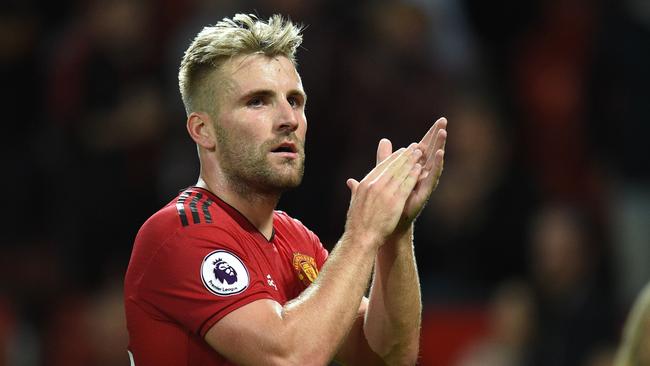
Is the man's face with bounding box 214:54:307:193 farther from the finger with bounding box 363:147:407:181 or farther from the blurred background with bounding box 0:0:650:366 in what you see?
the blurred background with bounding box 0:0:650:366

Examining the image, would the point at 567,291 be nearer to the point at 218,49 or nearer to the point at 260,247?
the point at 260,247

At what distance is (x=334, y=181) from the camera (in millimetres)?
8680

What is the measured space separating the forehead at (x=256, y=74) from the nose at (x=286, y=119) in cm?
7

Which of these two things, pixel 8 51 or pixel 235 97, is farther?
pixel 8 51

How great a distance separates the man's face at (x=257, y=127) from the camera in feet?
14.2

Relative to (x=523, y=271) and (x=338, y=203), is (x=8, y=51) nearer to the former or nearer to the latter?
(x=338, y=203)

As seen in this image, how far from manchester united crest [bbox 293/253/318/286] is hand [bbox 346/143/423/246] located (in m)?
0.43

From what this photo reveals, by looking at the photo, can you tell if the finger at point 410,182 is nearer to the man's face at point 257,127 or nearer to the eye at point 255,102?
the man's face at point 257,127

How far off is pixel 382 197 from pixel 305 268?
0.56 metres

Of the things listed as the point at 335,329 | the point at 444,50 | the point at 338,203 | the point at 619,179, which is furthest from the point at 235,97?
the point at 619,179

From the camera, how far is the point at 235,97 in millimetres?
4336

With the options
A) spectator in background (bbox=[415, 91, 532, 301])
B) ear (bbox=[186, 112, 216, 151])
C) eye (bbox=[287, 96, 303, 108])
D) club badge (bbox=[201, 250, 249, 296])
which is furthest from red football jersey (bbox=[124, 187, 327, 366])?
spectator in background (bbox=[415, 91, 532, 301])

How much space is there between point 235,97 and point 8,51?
550cm

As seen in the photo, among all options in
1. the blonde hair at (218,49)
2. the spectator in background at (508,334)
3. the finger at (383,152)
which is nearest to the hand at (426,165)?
the finger at (383,152)
